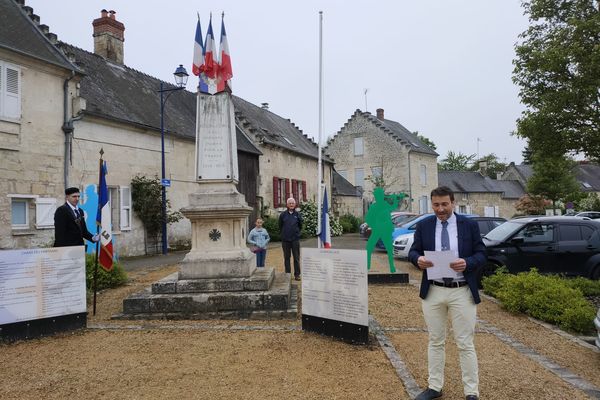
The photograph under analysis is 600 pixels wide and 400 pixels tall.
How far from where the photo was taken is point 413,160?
3341cm

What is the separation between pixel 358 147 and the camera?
3572 cm

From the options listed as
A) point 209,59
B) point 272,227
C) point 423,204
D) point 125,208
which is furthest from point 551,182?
point 209,59

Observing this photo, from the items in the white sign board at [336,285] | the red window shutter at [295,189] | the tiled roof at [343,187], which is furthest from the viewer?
the tiled roof at [343,187]

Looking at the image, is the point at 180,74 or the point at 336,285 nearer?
the point at 336,285

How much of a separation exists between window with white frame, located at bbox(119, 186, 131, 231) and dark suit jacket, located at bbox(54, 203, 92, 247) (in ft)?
25.9

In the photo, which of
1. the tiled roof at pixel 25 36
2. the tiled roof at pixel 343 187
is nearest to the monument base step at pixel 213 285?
the tiled roof at pixel 25 36

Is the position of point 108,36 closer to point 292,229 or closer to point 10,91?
point 10,91

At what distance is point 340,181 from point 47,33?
25.2 m

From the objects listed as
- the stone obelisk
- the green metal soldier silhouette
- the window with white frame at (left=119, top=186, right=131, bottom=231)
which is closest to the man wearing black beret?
the stone obelisk

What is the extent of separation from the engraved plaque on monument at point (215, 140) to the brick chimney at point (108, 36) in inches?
505

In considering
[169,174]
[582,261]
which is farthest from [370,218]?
[169,174]

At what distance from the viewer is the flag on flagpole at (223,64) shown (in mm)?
7277

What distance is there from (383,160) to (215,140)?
28.5 m

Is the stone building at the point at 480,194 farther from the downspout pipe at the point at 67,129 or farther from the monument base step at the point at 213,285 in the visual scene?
the monument base step at the point at 213,285
